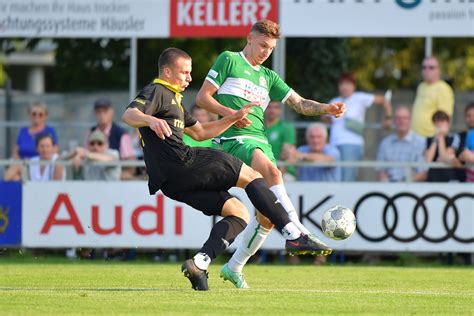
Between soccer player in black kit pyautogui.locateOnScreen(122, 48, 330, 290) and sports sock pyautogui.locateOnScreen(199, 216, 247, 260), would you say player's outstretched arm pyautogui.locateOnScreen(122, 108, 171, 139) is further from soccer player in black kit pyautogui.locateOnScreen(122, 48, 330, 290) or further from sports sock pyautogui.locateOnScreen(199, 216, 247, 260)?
sports sock pyautogui.locateOnScreen(199, 216, 247, 260)

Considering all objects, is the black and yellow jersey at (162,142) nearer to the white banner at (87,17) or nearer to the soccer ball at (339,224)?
the soccer ball at (339,224)

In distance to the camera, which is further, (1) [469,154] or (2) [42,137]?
(2) [42,137]

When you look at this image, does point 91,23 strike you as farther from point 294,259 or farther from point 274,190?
point 274,190

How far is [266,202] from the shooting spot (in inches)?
413

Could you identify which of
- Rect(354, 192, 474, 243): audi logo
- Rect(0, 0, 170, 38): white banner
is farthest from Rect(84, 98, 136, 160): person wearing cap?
Rect(354, 192, 474, 243): audi logo

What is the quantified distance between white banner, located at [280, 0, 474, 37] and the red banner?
0.34 m

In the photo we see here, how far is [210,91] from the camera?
11.3 m

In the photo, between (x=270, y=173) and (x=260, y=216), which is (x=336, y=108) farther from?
(x=260, y=216)

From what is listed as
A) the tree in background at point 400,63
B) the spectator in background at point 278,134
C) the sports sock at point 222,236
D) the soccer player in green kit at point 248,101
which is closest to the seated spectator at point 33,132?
the spectator in background at point 278,134

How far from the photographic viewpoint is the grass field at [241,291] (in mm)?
9188

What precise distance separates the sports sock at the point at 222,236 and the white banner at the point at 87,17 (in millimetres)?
8390

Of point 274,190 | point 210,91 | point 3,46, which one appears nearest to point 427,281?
point 274,190

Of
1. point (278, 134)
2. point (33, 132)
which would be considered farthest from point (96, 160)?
point (278, 134)

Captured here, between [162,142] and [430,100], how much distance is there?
7.94m
